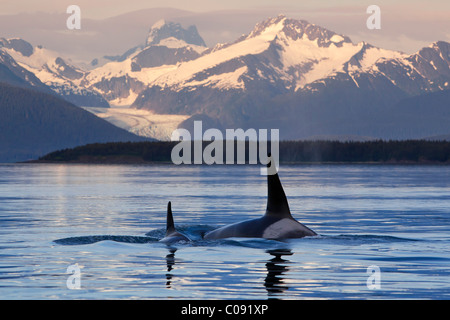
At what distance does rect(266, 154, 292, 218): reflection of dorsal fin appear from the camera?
33.4 m

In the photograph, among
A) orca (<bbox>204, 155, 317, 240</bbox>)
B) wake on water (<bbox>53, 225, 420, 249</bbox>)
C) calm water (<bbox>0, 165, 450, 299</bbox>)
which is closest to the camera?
calm water (<bbox>0, 165, 450, 299</bbox>)

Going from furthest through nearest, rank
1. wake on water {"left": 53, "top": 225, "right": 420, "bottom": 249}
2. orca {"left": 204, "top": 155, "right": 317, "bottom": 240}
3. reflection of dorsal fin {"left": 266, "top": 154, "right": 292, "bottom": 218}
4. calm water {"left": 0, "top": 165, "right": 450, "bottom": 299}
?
1. wake on water {"left": 53, "top": 225, "right": 420, "bottom": 249}
2. orca {"left": 204, "top": 155, "right": 317, "bottom": 240}
3. reflection of dorsal fin {"left": 266, "top": 154, "right": 292, "bottom": 218}
4. calm water {"left": 0, "top": 165, "right": 450, "bottom": 299}

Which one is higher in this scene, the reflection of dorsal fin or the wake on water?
the reflection of dorsal fin

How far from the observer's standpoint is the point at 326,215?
58375 mm

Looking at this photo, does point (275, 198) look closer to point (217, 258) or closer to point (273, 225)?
point (273, 225)

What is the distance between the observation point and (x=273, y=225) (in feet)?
115

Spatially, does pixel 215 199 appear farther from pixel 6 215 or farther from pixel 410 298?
pixel 410 298

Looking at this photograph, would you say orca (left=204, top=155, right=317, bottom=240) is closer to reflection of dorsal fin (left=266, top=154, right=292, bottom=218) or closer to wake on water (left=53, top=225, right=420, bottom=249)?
reflection of dorsal fin (left=266, top=154, right=292, bottom=218)

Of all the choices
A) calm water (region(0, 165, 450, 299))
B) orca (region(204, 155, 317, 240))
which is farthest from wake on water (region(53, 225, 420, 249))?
orca (region(204, 155, 317, 240))

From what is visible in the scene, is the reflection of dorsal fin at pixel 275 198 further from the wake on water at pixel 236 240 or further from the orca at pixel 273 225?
the wake on water at pixel 236 240

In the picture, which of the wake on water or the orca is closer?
the orca

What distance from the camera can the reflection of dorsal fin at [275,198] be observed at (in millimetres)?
33375

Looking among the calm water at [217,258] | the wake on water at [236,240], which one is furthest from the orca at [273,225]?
the calm water at [217,258]
